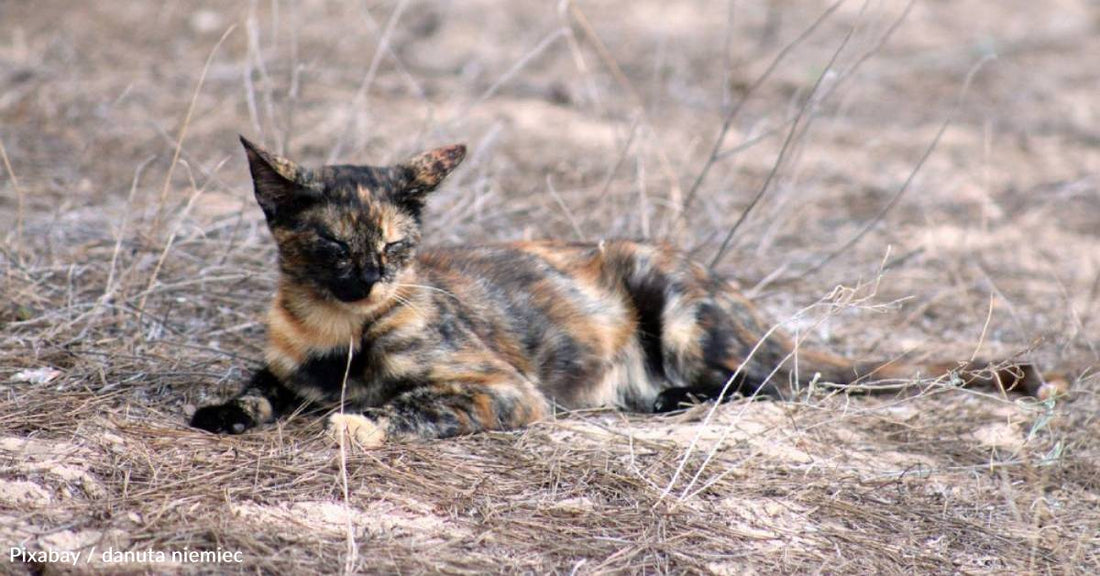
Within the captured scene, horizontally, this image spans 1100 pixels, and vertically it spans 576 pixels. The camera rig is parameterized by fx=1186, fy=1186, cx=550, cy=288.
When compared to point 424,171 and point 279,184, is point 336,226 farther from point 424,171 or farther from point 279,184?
point 424,171

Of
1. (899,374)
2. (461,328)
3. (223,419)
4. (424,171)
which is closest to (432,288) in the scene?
(461,328)

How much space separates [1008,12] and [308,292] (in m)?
10.5

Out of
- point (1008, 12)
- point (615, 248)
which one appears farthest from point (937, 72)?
point (615, 248)

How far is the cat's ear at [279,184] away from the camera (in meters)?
4.11

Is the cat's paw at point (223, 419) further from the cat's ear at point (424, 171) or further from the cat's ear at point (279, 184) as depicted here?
the cat's ear at point (424, 171)

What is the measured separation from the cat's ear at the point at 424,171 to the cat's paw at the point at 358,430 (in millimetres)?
830

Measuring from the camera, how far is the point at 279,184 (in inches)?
165

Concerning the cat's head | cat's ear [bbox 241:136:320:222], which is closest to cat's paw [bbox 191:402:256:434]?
the cat's head

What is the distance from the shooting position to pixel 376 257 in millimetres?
4234

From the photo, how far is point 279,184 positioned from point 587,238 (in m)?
2.68

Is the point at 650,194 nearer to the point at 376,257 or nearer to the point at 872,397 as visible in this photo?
the point at 872,397

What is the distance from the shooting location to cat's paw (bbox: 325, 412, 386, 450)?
410 cm

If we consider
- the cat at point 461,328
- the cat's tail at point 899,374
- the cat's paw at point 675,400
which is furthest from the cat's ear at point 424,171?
the cat's tail at point 899,374

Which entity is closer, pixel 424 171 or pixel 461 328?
pixel 424 171
